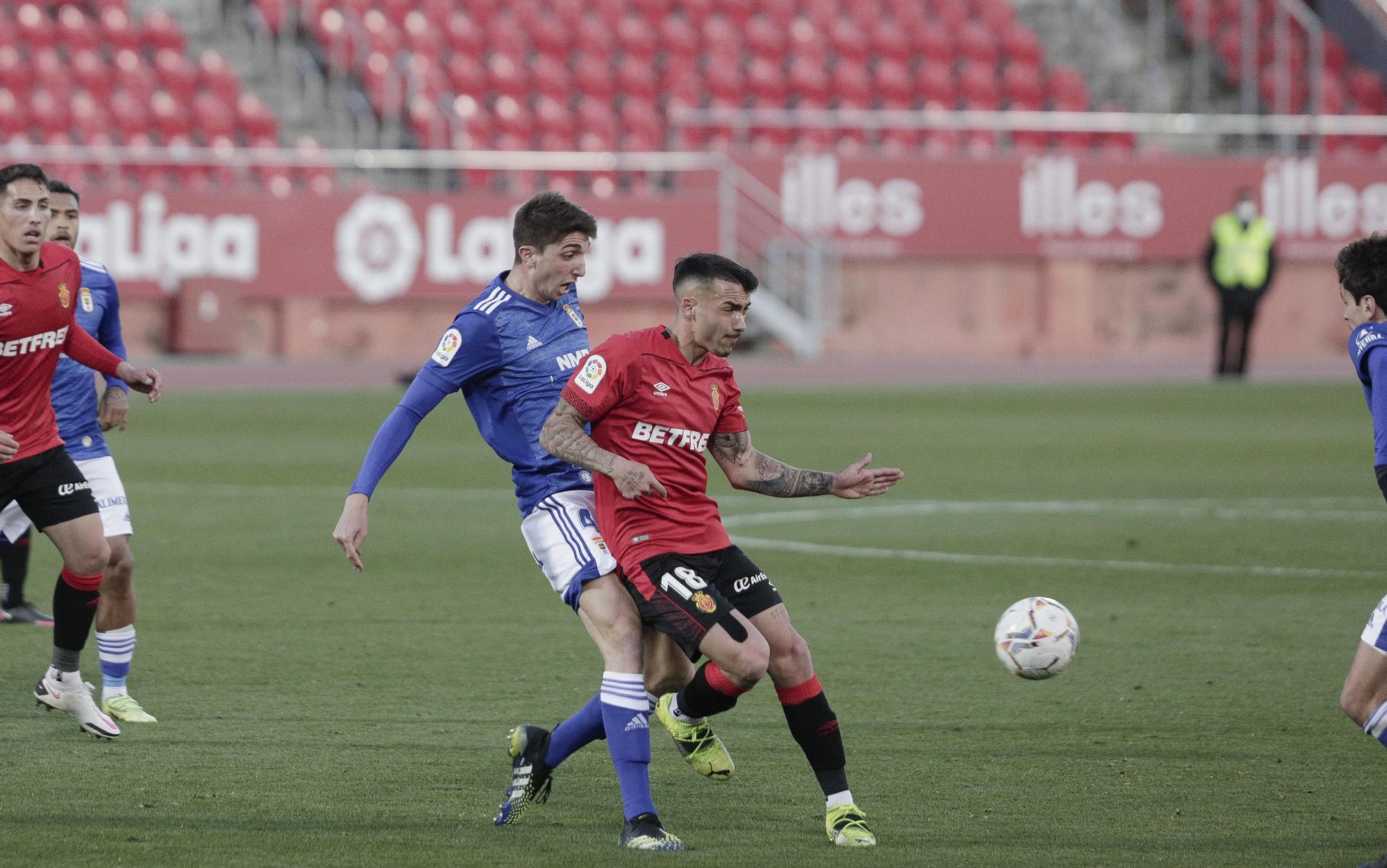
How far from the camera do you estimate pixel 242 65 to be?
26234 mm

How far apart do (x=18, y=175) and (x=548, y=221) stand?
1.95 m

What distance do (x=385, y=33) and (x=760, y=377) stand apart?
7611mm

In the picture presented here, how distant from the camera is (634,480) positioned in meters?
4.98

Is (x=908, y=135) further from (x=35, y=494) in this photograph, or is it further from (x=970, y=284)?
(x=35, y=494)

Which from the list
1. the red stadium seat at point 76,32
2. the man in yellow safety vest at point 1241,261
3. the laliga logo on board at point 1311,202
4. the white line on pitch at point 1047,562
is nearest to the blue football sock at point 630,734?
the white line on pitch at point 1047,562

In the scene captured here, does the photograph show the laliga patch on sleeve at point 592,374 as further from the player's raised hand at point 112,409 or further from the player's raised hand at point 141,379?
the player's raised hand at point 112,409

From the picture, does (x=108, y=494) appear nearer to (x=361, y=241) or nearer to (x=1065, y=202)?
(x=361, y=241)

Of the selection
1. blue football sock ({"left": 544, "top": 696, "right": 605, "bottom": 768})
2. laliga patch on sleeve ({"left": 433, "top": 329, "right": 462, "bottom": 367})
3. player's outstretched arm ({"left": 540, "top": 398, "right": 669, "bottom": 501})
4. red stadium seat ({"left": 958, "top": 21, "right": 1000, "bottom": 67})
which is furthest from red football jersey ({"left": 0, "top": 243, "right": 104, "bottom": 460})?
red stadium seat ({"left": 958, "top": 21, "right": 1000, "bottom": 67})

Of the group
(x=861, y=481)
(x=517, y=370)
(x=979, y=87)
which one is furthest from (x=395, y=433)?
(x=979, y=87)

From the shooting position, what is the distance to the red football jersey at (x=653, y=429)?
5.18 metres

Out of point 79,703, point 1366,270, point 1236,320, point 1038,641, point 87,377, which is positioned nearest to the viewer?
point 1366,270

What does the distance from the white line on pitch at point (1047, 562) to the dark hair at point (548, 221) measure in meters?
5.31

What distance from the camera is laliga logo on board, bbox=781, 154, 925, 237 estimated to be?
85.1 feet

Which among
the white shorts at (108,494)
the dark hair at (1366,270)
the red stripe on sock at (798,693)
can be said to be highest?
the dark hair at (1366,270)
